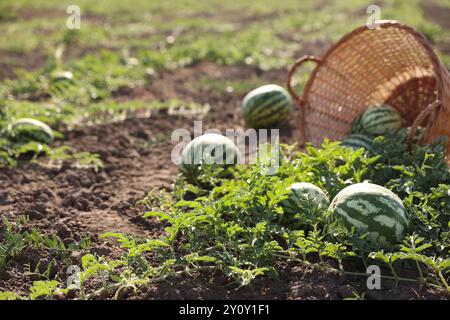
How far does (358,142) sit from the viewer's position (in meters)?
4.99

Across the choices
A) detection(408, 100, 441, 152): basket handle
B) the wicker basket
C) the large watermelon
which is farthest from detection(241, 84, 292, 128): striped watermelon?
the large watermelon

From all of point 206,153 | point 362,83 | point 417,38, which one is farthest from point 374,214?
point 362,83

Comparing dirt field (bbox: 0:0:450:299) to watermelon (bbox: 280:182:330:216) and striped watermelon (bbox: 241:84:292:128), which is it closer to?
striped watermelon (bbox: 241:84:292:128)

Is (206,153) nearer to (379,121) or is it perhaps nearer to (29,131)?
(379,121)

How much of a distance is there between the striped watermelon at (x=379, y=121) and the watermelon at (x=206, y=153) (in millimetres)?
1302

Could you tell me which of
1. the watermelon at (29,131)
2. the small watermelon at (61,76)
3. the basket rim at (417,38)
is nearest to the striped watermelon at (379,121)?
the basket rim at (417,38)

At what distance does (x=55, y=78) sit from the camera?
732cm

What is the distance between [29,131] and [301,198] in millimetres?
3143

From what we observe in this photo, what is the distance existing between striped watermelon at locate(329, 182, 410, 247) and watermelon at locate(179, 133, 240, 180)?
4.14 ft

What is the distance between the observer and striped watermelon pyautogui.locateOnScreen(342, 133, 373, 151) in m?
4.93

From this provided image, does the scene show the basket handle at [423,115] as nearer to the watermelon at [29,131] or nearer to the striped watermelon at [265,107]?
the striped watermelon at [265,107]

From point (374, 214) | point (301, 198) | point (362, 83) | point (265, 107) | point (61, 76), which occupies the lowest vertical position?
point (374, 214)
